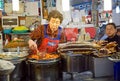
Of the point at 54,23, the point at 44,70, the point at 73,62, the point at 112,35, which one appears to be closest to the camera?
the point at 44,70

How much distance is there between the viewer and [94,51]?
2.42 metres

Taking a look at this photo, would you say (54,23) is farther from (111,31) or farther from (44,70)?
(111,31)

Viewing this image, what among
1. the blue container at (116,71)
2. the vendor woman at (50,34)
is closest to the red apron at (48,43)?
the vendor woman at (50,34)

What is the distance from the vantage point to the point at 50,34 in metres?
2.95

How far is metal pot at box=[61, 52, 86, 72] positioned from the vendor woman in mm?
580

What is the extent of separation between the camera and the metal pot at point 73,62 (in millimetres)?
2260

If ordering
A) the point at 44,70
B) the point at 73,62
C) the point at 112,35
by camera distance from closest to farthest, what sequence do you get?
the point at 44,70
the point at 73,62
the point at 112,35

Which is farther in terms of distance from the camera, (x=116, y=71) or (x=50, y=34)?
(x=50, y=34)

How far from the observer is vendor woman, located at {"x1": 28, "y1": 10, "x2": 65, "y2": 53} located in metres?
2.88

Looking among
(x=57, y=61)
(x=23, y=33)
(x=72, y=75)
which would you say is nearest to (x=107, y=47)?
(x=72, y=75)

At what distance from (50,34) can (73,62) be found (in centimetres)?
79

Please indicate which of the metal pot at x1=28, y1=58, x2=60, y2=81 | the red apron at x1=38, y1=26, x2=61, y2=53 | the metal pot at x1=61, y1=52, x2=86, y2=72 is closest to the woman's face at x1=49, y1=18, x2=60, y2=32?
the red apron at x1=38, y1=26, x2=61, y2=53

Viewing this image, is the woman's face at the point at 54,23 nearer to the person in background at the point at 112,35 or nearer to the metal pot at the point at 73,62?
the metal pot at the point at 73,62

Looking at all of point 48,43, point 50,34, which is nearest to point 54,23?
point 50,34
